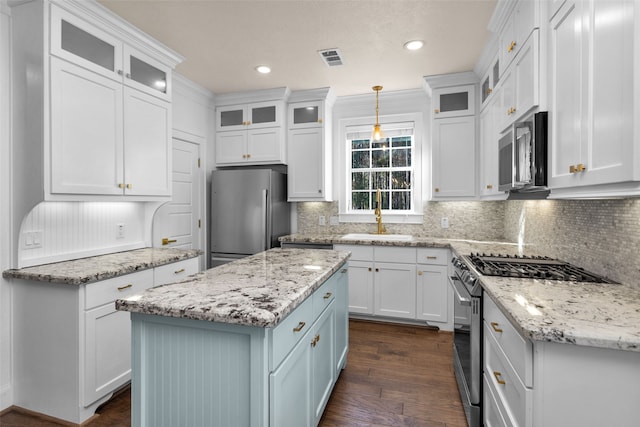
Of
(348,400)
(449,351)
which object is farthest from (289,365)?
(449,351)

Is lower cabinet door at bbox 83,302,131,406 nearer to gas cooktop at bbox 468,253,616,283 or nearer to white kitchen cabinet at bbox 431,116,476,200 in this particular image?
gas cooktop at bbox 468,253,616,283

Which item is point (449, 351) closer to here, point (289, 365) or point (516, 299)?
point (516, 299)

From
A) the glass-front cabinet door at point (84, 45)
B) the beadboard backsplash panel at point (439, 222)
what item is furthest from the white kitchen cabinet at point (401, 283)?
the glass-front cabinet door at point (84, 45)

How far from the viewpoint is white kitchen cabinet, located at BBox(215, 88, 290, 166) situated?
13.2ft

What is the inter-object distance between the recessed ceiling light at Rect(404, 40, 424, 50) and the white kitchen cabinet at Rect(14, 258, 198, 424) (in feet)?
9.53

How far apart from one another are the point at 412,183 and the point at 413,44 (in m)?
1.75

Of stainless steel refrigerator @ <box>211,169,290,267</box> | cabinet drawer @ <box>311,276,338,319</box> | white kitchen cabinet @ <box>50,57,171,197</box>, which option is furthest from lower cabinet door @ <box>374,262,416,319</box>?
white kitchen cabinet @ <box>50,57,171,197</box>

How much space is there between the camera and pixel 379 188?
426cm

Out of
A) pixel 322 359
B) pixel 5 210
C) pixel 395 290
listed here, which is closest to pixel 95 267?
pixel 5 210

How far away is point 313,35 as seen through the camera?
2678 millimetres

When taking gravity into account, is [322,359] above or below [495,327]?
below

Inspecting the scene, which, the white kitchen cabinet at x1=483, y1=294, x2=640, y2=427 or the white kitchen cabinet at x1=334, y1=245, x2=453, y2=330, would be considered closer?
the white kitchen cabinet at x1=483, y1=294, x2=640, y2=427

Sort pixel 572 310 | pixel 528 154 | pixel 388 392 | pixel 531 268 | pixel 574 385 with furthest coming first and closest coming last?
pixel 388 392 < pixel 531 268 < pixel 528 154 < pixel 572 310 < pixel 574 385

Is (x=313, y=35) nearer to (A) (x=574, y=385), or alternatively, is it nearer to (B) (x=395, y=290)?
(B) (x=395, y=290)
